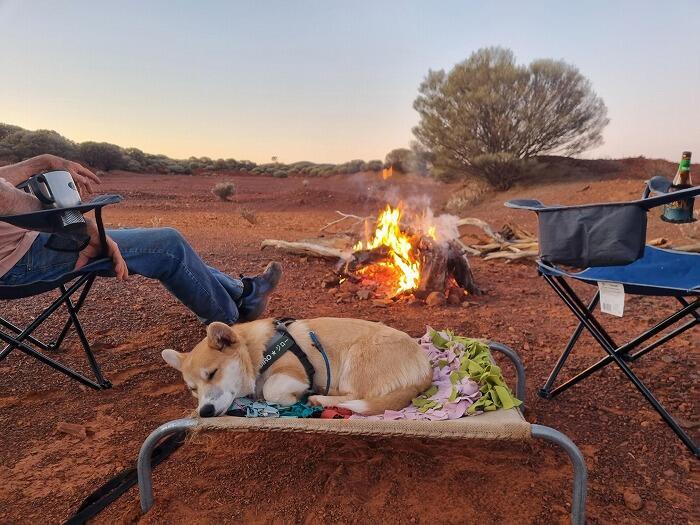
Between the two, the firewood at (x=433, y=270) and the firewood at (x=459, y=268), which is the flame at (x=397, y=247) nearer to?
the firewood at (x=433, y=270)

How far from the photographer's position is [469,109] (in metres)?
17.6

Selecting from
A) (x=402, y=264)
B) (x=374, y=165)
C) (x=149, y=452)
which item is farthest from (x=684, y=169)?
(x=374, y=165)

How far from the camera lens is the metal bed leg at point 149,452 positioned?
89.4 inches

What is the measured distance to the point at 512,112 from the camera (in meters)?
17.3

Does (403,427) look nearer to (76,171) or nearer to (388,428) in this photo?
(388,428)

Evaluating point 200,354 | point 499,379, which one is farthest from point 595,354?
point 200,354

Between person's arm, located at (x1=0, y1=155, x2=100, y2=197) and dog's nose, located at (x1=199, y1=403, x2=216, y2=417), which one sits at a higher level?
person's arm, located at (x1=0, y1=155, x2=100, y2=197)

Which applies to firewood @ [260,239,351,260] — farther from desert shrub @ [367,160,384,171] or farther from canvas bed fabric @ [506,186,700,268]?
desert shrub @ [367,160,384,171]

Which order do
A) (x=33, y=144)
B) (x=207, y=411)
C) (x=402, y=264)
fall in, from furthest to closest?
(x=33, y=144) < (x=402, y=264) < (x=207, y=411)

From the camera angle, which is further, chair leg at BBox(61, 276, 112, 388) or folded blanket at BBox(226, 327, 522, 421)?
chair leg at BBox(61, 276, 112, 388)

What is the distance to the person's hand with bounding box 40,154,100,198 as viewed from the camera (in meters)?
3.51

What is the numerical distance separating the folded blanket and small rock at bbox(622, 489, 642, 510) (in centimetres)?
70

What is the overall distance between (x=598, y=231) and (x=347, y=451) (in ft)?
6.32

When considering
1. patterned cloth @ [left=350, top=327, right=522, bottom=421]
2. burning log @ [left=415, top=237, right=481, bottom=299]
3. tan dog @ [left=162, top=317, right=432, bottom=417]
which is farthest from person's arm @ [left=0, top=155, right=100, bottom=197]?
burning log @ [left=415, top=237, right=481, bottom=299]
